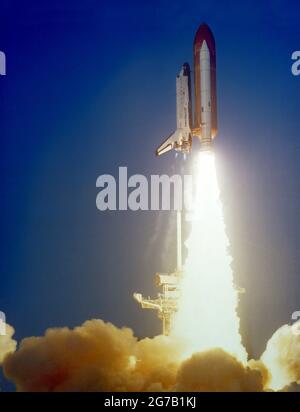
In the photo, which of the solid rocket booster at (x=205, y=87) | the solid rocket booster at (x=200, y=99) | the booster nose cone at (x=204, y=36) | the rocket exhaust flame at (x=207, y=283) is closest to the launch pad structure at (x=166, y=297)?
the rocket exhaust flame at (x=207, y=283)

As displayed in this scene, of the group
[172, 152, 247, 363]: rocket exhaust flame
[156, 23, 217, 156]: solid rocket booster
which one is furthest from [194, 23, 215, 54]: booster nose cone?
[172, 152, 247, 363]: rocket exhaust flame

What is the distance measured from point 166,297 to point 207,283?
85 cm

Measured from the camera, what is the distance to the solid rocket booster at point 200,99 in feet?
44.3

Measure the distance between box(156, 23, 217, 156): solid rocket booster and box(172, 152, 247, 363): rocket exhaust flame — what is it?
51cm

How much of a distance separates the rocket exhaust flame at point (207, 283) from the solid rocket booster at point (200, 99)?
515mm

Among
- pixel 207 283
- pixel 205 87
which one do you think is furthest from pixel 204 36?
pixel 207 283

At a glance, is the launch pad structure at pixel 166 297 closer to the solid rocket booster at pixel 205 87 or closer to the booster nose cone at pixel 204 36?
the solid rocket booster at pixel 205 87

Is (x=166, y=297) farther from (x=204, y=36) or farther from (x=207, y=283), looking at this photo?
(x=204, y=36)

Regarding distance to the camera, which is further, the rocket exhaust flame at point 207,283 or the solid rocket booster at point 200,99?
the rocket exhaust flame at point 207,283

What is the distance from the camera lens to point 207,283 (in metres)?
14.2

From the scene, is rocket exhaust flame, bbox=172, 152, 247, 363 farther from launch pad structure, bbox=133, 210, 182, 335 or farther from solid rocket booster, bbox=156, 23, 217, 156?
solid rocket booster, bbox=156, 23, 217, 156

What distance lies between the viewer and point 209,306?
14.2 meters
